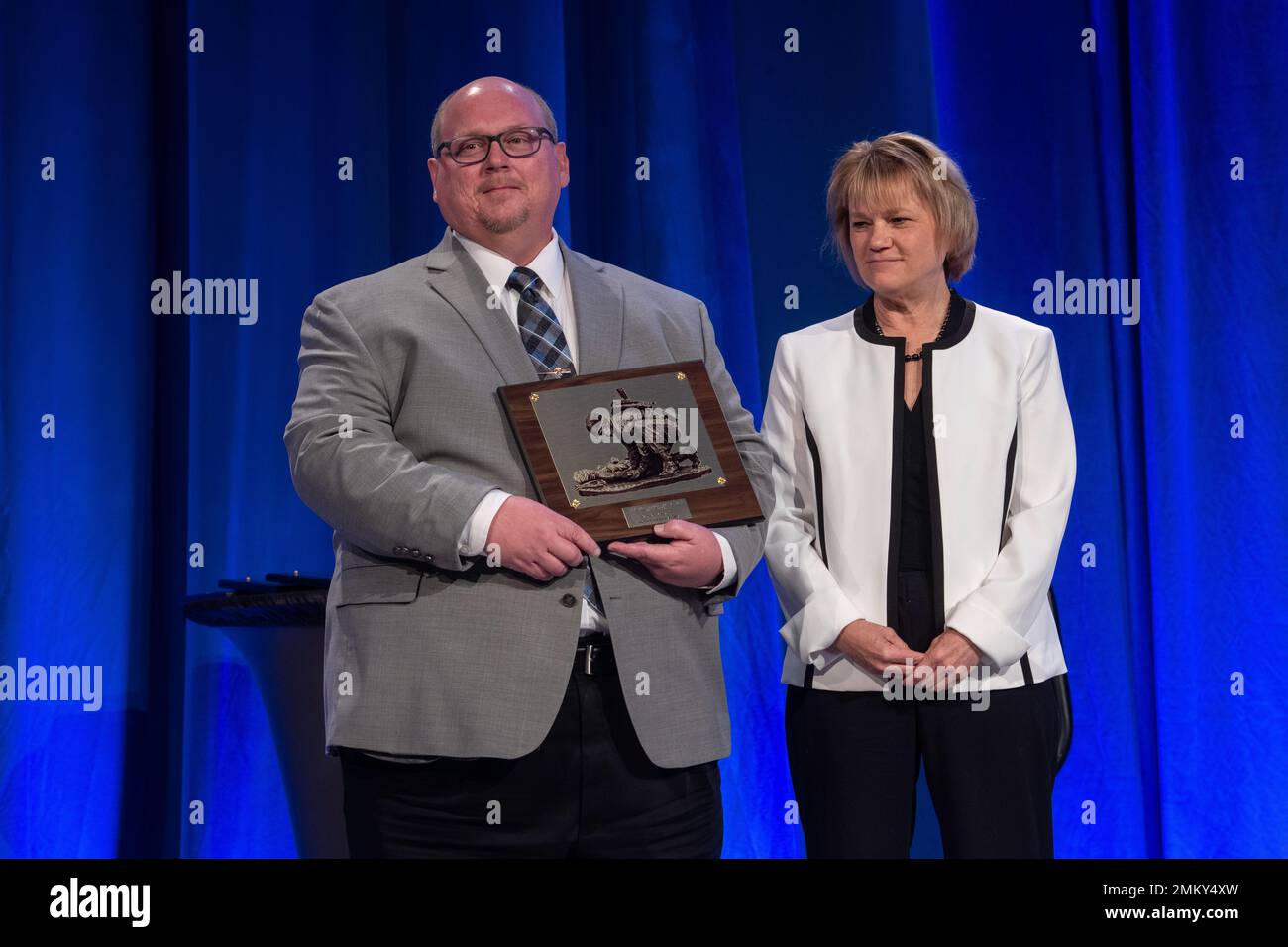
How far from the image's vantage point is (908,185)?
A: 7.73ft

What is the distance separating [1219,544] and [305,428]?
2.33 meters

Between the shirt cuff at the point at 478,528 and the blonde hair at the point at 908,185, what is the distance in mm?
879

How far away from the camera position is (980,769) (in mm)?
2172

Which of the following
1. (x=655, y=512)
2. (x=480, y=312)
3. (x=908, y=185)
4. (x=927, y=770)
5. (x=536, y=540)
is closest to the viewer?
(x=536, y=540)

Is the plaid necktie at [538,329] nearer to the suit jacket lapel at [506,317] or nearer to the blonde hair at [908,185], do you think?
the suit jacket lapel at [506,317]

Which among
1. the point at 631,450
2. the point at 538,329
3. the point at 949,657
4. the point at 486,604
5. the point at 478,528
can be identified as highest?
the point at 538,329

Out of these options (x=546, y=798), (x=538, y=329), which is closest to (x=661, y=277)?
(x=538, y=329)

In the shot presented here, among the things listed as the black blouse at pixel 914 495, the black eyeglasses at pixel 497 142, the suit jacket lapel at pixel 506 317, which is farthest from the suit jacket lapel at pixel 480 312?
the black blouse at pixel 914 495

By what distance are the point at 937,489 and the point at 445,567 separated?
33.1 inches

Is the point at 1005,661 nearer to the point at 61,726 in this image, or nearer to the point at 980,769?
the point at 980,769

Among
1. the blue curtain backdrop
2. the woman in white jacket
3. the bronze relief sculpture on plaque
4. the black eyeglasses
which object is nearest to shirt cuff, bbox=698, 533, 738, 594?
the bronze relief sculpture on plaque

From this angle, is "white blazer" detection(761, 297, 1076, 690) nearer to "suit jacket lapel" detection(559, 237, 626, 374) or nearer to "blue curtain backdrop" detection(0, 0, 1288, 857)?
"suit jacket lapel" detection(559, 237, 626, 374)

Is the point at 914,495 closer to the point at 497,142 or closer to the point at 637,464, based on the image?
the point at 637,464

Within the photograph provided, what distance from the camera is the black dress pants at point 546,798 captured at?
1970mm
